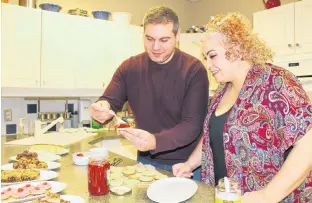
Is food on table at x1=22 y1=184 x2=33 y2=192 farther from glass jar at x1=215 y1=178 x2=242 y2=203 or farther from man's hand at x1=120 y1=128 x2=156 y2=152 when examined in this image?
glass jar at x1=215 y1=178 x2=242 y2=203

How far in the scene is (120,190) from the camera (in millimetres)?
1094

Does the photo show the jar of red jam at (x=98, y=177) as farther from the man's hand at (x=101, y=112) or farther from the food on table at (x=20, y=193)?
the man's hand at (x=101, y=112)

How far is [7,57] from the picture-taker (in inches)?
111

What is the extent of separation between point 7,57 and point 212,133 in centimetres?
222

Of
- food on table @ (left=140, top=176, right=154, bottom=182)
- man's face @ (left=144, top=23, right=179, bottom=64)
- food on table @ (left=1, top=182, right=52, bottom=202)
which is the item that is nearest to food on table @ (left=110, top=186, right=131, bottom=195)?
food on table @ (left=140, top=176, right=154, bottom=182)

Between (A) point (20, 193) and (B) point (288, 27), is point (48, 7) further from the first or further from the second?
(A) point (20, 193)

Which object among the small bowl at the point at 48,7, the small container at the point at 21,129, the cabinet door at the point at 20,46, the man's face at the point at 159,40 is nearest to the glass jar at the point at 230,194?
the man's face at the point at 159,40

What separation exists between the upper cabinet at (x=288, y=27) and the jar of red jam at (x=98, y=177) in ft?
7.77

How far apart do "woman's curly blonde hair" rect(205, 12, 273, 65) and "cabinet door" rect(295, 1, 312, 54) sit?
174cm

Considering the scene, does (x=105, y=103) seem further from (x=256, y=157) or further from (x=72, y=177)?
(x=256, y=157)

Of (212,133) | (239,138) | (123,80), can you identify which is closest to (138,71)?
(123,80)

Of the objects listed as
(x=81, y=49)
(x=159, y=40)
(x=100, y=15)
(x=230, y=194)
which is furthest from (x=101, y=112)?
(x=100, y=15)

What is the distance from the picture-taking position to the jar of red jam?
1.06 metres

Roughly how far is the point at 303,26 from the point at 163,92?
5.92 ft
